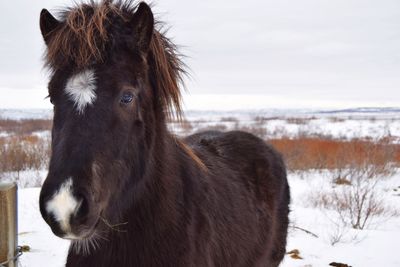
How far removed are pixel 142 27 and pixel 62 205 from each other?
Result: 3.58 feet

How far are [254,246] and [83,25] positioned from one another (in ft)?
7.73

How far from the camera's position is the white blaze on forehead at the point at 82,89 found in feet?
5.89

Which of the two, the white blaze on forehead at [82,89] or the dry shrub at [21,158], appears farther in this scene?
the dry shrub at [21,158]

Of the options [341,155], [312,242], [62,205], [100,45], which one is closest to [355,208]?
[312,242]

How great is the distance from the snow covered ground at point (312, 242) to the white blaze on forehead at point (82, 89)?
143 inches

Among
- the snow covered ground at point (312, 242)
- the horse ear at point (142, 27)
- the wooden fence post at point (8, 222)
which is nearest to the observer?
the horse ear at point (142, 27)

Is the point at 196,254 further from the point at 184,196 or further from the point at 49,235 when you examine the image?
the point at 49,235

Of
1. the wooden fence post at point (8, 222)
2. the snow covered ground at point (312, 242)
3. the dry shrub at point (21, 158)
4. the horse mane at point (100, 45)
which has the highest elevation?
the horse mane at point (100, 45)

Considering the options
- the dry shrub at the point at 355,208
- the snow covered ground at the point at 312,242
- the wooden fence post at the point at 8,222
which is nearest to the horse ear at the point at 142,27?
the wooden fence post at the point at 8,222

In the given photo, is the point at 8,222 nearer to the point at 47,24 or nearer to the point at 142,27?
the point at 47,24

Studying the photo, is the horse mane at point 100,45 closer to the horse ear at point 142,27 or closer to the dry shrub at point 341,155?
the horse ear at point 142,27

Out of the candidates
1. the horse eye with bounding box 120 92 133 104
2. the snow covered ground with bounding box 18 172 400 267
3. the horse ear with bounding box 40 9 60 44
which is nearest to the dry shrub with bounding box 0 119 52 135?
the snow covered ground with bounding box 18 172 400 267

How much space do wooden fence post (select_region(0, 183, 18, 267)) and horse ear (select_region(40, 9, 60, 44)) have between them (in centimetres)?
92

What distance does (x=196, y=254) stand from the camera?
2.29 metres
